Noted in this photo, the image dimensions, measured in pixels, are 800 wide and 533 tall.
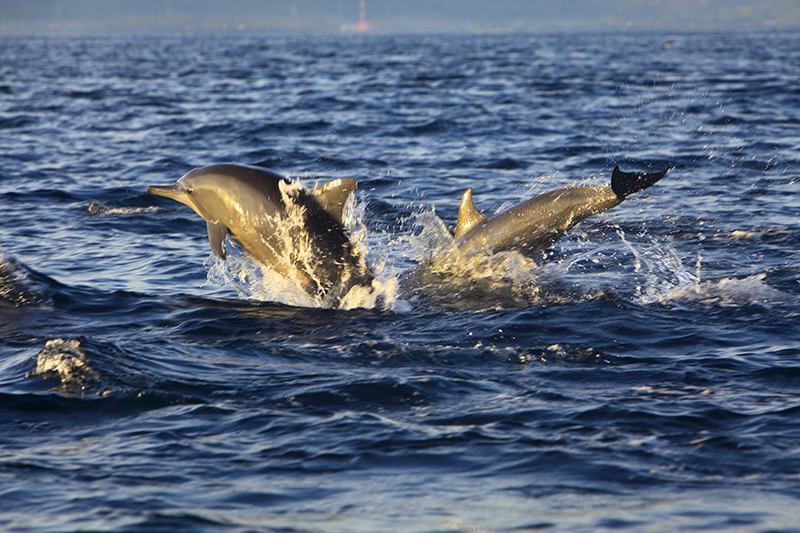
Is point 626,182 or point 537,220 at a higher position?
point 626,182

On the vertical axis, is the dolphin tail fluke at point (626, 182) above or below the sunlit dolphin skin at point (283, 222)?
above

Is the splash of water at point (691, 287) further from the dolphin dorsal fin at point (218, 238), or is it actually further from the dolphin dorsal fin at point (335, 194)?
the dolphin dorsal fin at point (218, 238)

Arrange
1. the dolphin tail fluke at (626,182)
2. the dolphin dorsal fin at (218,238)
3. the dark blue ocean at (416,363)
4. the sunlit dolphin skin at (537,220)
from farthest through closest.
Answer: the sunlit dolphin skin at (537,220) → the dolphin dorsal fin at (218,238) → the dolphin tail fluke at (626,182) → the dark blue ocean at (416,363)

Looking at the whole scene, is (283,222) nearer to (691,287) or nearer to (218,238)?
(218,238)

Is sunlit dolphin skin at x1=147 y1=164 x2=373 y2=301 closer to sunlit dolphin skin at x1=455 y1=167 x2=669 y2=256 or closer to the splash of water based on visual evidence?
sunlit dolphin skin at x1=455 y1=167 x2=669 y2=256

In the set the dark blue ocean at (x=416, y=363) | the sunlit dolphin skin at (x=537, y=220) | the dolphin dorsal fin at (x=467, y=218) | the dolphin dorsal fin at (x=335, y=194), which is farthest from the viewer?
the dolphin dorsal fin at (x=467, y=218)

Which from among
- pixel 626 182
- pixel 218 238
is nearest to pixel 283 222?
pixel 218 238

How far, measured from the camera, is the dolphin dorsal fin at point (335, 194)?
9551 mm

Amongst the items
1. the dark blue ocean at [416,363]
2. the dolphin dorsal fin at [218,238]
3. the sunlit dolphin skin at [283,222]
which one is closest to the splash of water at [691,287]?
the dark blue ocean at [416,363]

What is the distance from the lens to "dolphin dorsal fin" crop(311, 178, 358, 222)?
955 cm

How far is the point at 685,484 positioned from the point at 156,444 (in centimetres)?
376

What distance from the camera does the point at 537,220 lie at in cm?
1034

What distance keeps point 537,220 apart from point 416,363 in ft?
10.4

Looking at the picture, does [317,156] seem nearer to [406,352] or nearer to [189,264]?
[189,264]
